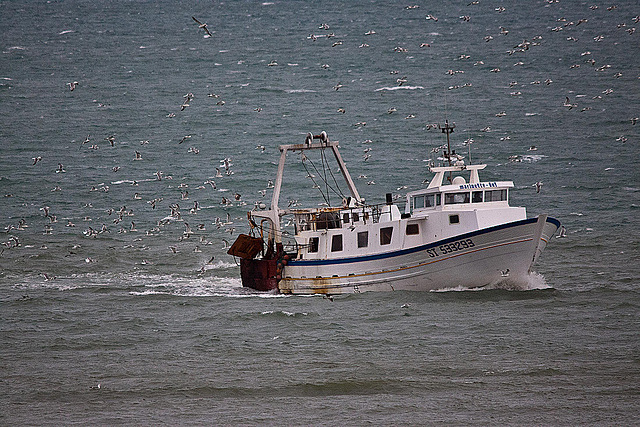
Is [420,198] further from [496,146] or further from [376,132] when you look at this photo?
[376,132]

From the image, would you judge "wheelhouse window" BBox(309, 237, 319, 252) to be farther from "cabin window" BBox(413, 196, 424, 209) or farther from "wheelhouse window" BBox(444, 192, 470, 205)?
"wheelhouse window" BBox(444, 192, 470, 205)

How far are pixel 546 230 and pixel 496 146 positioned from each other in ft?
189

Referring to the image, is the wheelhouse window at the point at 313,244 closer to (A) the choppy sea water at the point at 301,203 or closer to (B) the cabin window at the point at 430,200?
(A) the choppy sea water at the point at 301,203

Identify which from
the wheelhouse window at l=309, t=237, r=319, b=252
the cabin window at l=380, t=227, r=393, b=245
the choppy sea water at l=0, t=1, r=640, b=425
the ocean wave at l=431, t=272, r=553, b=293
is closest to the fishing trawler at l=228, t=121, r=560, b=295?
the cabin window at l=380, t=227, r=393, b=245

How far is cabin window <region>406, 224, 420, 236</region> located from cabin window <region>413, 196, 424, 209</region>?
99cm

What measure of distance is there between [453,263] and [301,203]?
36.0 meters

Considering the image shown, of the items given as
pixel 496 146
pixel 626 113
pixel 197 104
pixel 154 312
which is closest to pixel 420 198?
pixel 154 312

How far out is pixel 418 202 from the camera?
38656 millimetres

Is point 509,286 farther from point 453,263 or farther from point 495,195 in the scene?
point 495,195

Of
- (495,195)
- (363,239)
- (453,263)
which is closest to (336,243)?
(363,239)

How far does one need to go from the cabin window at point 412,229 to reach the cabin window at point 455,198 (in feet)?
4.68

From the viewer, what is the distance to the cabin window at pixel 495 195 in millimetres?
37750

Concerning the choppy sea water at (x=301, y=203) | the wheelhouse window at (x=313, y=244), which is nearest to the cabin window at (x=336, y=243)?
the wheelhouse window at (x=313, y=244)

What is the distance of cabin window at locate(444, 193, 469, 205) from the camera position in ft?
123
